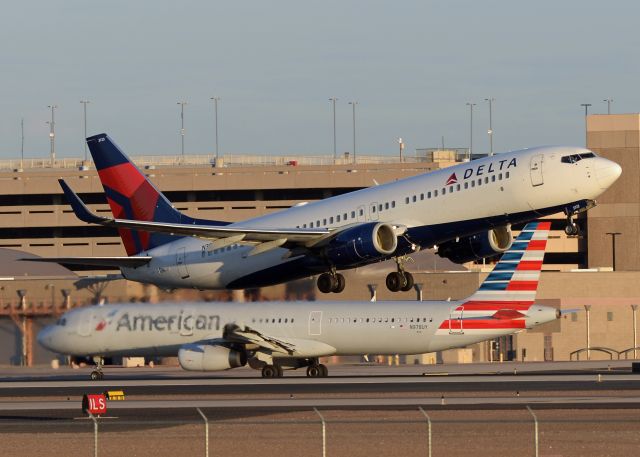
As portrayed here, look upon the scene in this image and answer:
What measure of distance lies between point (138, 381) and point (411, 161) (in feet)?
380

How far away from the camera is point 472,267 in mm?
135875

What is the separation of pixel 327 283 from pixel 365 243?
3720 millimetres

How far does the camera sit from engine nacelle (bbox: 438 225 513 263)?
220 ft

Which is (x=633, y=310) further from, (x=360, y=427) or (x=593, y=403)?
(x=360, y=427)

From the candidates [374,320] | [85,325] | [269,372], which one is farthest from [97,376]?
[374,320]

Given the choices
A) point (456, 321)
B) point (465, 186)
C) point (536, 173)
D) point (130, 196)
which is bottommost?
point (456, 321)

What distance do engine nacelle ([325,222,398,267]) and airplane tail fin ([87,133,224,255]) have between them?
596 inches

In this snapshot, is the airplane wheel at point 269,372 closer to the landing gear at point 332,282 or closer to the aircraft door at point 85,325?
the aircraft door at point 85,325

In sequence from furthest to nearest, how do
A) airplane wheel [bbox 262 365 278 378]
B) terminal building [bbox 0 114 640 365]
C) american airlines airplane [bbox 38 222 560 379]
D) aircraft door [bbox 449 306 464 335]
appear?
terminal building [bbox 0 114 640 365] → aircraft door [bbox 449 306 464 335] → american airlines airplane [bbox 38 222 560 379] → airplane wheel [bbox 262 365 278 378]

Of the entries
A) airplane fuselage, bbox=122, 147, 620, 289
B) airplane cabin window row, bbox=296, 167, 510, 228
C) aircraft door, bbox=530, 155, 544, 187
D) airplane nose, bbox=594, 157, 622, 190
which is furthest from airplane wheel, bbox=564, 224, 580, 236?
airplane cabin window row, bbox=296, 167, 510, 228

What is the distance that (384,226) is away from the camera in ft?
209

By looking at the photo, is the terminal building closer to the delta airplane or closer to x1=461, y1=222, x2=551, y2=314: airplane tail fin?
x1=461, y1=222, x2=551, y2=314: airplane tail fin

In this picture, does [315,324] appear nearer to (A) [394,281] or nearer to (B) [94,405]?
(A) [394,281]

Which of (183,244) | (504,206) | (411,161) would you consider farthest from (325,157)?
(504,206)
